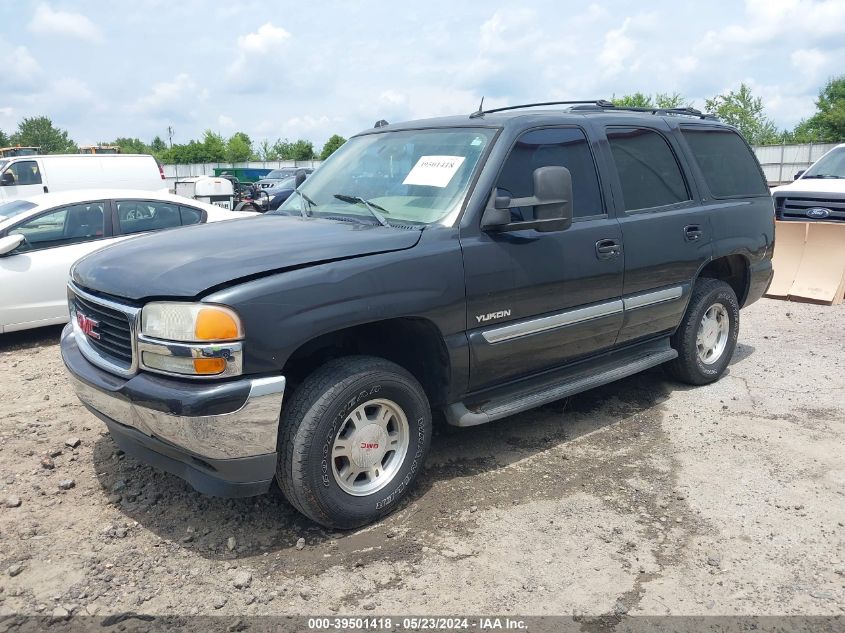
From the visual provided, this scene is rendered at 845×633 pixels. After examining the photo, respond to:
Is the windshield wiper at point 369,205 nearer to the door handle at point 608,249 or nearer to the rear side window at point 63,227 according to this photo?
the door handle at point 608,249

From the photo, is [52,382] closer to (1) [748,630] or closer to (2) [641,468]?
(2) [641,468]

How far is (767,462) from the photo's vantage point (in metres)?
4.29

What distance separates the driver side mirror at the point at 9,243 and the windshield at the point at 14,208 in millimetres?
359

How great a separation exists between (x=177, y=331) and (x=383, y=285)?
3.11 feet

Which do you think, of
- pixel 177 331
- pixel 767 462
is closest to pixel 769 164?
pixel 767 462

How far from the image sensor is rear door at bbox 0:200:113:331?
671cm

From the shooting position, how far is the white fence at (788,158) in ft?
119

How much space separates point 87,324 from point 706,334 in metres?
4.48

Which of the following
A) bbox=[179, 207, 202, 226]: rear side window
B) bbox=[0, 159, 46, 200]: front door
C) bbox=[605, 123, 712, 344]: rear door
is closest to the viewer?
bbox=[605, 123, 712, 344]: rear door

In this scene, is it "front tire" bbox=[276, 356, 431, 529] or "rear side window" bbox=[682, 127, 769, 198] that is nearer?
"front tire" bbox=[276, 356, 431, 529]

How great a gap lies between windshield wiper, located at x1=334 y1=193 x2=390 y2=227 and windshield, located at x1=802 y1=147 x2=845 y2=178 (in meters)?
8.53

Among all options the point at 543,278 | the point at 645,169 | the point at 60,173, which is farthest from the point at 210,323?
the point at 60,173

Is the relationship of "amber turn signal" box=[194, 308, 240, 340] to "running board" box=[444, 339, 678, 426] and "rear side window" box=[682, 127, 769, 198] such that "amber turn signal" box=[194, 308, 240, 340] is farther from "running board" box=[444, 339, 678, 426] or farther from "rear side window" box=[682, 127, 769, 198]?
"rear side window" box=[682, 127, 769, 198]

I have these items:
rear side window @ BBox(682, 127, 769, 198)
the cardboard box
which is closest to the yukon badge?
rear side window @ BBox(682, 127, 769, 198)
